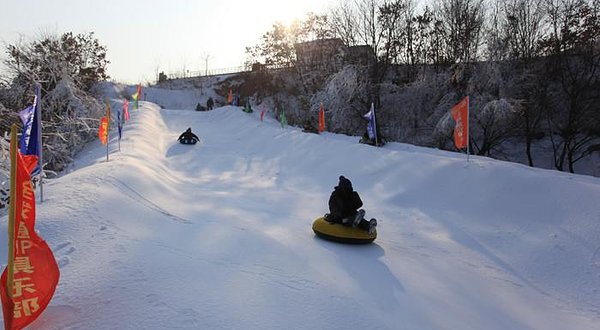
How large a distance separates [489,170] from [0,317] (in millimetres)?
9959

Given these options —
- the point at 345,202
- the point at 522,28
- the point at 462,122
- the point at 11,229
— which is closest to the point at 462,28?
the point at 522,28

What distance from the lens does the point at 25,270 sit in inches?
125

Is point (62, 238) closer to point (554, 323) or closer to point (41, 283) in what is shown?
point (41, 283)

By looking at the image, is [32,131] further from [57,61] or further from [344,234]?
[57,61]

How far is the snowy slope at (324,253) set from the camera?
13.4 feet

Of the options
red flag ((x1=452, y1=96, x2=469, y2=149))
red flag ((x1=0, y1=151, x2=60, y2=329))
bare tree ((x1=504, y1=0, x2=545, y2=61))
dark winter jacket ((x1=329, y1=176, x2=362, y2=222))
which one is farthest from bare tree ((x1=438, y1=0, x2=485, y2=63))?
red flag ((x1=0, y1=151, x2=60, y2=329))

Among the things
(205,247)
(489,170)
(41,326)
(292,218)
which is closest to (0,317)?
(41,326)

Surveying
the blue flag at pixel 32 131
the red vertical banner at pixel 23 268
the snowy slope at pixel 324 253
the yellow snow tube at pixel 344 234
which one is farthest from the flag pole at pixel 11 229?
the yellow snow tube at pixel 344 234

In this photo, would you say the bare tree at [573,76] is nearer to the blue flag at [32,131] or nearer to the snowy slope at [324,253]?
the snowy slope at [324,253]

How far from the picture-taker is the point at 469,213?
873 centimetres

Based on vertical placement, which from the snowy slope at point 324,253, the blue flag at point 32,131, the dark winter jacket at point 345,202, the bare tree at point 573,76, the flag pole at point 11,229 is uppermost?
the bare tree at point 573,76

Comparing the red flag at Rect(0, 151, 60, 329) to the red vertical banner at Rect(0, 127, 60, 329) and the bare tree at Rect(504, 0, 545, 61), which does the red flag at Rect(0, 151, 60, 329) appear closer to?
the red vertical banner at Rect(0, 127, 60, 329)

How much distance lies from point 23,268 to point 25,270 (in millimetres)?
23

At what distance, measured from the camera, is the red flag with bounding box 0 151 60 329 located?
3.08 meters
